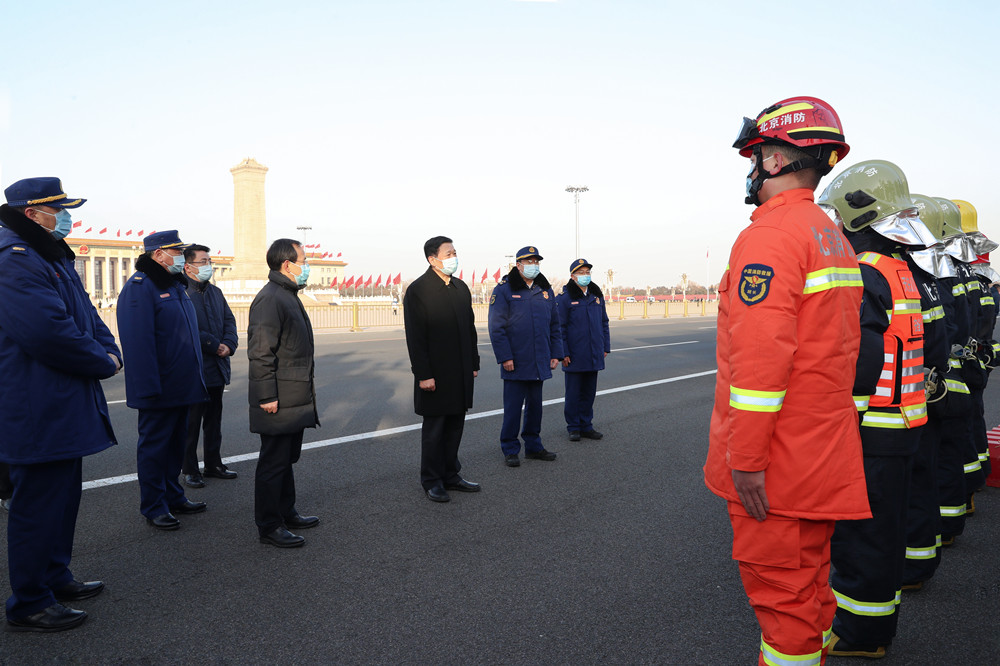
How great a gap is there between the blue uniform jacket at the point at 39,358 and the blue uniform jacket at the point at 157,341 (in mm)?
1147

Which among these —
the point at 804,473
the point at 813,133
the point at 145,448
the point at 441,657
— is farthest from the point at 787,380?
the point at 145,448

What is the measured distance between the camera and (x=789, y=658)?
2.18 metres

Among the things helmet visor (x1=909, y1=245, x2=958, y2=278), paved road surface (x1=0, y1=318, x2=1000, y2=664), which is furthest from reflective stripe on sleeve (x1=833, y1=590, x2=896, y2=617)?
helmet visor (x1=909, y1=245, x2=958, y2=278)

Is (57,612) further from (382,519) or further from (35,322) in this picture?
(382,519)

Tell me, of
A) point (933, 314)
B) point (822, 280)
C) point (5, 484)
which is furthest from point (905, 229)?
point (5, 484)

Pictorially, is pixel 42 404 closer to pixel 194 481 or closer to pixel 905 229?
pixel 194 481

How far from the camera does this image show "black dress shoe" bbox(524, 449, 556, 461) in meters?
6.45

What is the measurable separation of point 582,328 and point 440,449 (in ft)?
9.35

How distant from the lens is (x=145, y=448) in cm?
467

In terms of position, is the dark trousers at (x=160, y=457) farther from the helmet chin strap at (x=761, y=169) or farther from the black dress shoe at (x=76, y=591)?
the helmet chin strap at (x=761, y=169)

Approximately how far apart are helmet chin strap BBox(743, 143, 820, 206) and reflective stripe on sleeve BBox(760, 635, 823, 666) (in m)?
1.64

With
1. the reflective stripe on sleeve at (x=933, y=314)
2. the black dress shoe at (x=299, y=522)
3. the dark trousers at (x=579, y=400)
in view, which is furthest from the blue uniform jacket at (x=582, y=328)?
the reflective stripe on sleeve at (x=933, y=314)

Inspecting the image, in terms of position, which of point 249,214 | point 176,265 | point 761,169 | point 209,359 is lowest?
point 209,359

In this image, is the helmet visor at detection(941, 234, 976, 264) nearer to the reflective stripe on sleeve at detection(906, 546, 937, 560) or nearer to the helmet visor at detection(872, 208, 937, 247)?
the helmet visor at detection(872, 208, 937, 247)
